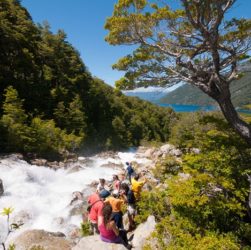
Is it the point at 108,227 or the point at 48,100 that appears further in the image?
the point at 48,100

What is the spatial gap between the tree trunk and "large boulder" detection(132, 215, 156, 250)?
16.1 feet

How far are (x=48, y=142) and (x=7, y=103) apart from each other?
271 inches

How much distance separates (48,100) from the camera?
155ft

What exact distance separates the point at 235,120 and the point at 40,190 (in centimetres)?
1698

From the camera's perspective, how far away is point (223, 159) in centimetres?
962

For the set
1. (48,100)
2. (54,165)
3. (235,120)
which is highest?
(48,100)

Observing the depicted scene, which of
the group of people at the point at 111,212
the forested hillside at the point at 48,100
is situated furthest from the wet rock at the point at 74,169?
the group of people at the point at 111,212

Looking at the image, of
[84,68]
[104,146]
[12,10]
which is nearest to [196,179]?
[12,10]

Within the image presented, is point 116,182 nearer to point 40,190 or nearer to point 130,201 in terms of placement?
point 130,201

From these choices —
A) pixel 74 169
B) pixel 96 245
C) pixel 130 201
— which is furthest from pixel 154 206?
pixel 74 169

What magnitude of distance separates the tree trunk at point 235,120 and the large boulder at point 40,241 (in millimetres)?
8343

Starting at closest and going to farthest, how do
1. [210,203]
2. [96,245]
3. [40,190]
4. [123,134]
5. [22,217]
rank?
[96,245] < [210,203] < [22,217] < [40,190] < [123,134]

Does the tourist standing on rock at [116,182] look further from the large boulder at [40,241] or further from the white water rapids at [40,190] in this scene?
the white water rapids at [40,190]

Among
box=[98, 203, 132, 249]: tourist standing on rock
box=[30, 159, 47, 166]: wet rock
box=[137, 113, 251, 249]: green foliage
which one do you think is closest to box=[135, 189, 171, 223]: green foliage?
box=[137, 113, 251, 249]: green foliage
